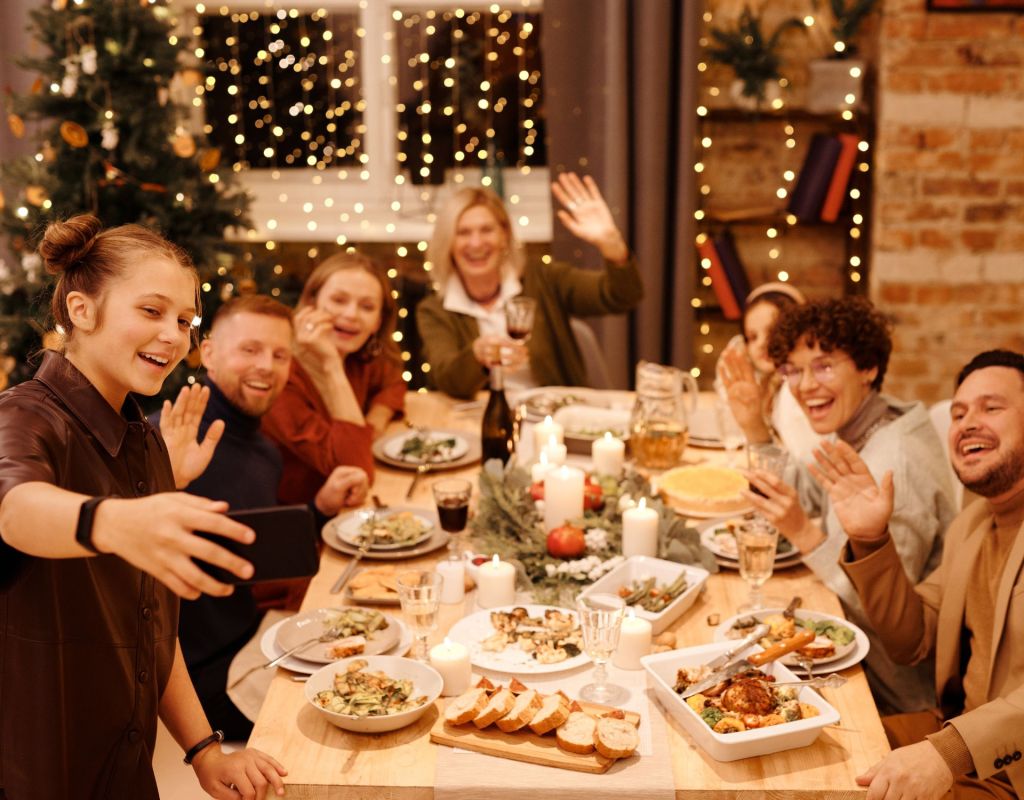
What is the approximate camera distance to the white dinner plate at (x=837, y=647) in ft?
5.61

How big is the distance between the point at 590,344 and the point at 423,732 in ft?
7.82

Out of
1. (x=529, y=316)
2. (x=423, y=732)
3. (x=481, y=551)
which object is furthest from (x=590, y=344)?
(x=423, y=732)

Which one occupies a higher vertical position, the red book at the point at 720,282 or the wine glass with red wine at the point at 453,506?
the red book at the point at 720,282

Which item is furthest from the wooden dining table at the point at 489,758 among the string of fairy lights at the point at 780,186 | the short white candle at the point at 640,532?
the string of fairy lights at the point at 780,186

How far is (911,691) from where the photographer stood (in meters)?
2.06

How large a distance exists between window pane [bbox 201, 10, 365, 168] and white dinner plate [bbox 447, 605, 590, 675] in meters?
3.30

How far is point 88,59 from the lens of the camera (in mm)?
3545

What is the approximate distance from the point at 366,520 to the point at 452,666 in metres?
0.71

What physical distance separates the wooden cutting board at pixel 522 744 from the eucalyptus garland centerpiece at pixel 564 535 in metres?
0.40

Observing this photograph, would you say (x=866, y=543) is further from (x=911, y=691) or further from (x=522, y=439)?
(x=522, y=439)

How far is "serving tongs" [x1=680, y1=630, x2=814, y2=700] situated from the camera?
1.61 meters

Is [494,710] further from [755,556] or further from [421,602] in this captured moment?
[755,556]

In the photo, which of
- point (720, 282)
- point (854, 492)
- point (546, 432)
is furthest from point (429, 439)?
point (720, 282)

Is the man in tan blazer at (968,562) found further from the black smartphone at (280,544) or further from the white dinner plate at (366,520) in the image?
the black smartphone at (280,544)
